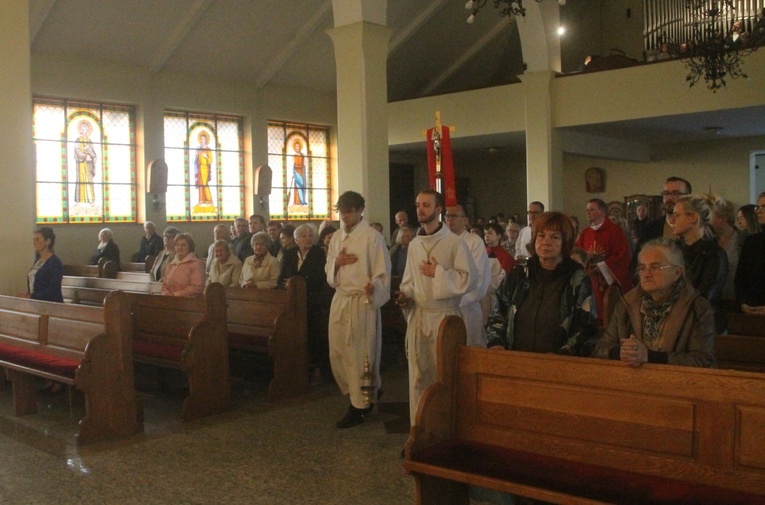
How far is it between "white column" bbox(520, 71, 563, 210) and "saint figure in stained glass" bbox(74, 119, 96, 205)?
7.48 m

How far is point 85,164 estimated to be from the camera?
1351 centimetres

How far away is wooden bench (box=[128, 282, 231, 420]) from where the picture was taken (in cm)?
559

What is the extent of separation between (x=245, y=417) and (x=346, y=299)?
110 centimetres

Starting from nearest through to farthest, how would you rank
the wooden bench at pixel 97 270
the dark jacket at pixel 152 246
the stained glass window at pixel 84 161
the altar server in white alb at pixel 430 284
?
the altar server in white alb at pixel 430 284 → the wooden bench at pixel 97 270 → the dark jacket at pixel 152 246 → the stained glass window at pixel 84 161

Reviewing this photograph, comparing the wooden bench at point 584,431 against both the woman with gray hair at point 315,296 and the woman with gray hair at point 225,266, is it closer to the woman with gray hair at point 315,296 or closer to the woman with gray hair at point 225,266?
the woman with gray hair at point 315,296

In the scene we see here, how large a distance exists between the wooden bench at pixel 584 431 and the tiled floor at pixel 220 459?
856 mm

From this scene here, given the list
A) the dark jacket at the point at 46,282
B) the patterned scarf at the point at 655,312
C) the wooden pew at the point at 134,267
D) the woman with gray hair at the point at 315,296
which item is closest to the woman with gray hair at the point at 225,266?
the woman with gray hair at the point at 315,296

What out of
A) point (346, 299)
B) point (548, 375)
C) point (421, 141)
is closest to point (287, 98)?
point (421, 141)

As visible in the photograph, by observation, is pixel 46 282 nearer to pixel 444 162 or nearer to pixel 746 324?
pixel 444 162

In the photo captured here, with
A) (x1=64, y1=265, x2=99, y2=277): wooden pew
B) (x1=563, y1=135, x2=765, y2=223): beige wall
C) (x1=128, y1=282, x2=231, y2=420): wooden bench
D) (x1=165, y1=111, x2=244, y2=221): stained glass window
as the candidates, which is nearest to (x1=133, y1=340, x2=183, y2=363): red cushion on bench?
(x1=128, y1=282, x2=231, y2=420): wooden bench

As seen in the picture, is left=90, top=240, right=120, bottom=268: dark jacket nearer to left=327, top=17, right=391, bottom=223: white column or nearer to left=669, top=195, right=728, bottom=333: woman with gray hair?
left=327, top=17, right=391, bottom=223: white column

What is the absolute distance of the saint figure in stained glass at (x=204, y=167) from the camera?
1507 cm

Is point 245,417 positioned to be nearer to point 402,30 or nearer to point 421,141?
point 421,141

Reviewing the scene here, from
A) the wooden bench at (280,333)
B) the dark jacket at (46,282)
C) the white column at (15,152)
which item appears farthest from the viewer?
the white column at (15,152)
